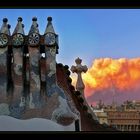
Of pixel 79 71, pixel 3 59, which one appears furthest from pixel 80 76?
pixel 3 59

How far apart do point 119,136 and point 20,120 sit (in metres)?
2.10

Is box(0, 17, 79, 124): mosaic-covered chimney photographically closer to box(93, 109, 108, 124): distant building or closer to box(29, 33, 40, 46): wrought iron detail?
box(29, 33, 40, 46): wrought iron detail

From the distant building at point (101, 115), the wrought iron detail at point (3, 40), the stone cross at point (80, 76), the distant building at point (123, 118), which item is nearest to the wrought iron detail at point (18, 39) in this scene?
the wrought iron detail at point (3, 40)

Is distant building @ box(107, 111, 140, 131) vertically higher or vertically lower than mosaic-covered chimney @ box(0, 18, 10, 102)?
lower

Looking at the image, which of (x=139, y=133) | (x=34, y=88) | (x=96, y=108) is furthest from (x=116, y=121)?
(x=139, y=133)

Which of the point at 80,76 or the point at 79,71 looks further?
the point at 80,76

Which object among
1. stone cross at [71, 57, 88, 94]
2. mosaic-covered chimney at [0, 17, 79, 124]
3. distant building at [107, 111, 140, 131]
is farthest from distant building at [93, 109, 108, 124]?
mosaic-covered chimney at [0, 17, 79, 124]

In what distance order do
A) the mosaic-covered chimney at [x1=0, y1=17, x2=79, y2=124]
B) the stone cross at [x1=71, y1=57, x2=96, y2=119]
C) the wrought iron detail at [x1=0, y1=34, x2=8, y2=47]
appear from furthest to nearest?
1. the stone cross at [x1=71, y1=57, x2=96, y2=119]
2. the wrought iron detail at [x1=0, y1=34, x2=8, y2=47]
3. the mosaic-covered chimney at [x1=0, y1=17, x2=79, y2=124]

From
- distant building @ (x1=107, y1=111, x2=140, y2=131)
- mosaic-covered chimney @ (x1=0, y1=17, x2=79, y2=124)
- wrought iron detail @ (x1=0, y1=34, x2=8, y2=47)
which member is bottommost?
distant building @ (x1=107, y1=111, x2=140, y2=131)

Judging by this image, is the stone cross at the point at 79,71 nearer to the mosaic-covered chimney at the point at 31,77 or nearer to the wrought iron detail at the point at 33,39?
the mosaic-covered chimney at the point at 31,77

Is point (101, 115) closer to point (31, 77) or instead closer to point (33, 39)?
point (31, 77)

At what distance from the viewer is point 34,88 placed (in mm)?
5266

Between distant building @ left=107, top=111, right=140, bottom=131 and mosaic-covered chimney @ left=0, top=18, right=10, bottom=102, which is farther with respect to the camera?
distant building @ left=107, top=111, right=140, bottom=131

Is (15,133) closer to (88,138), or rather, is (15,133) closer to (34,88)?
(88,138)
